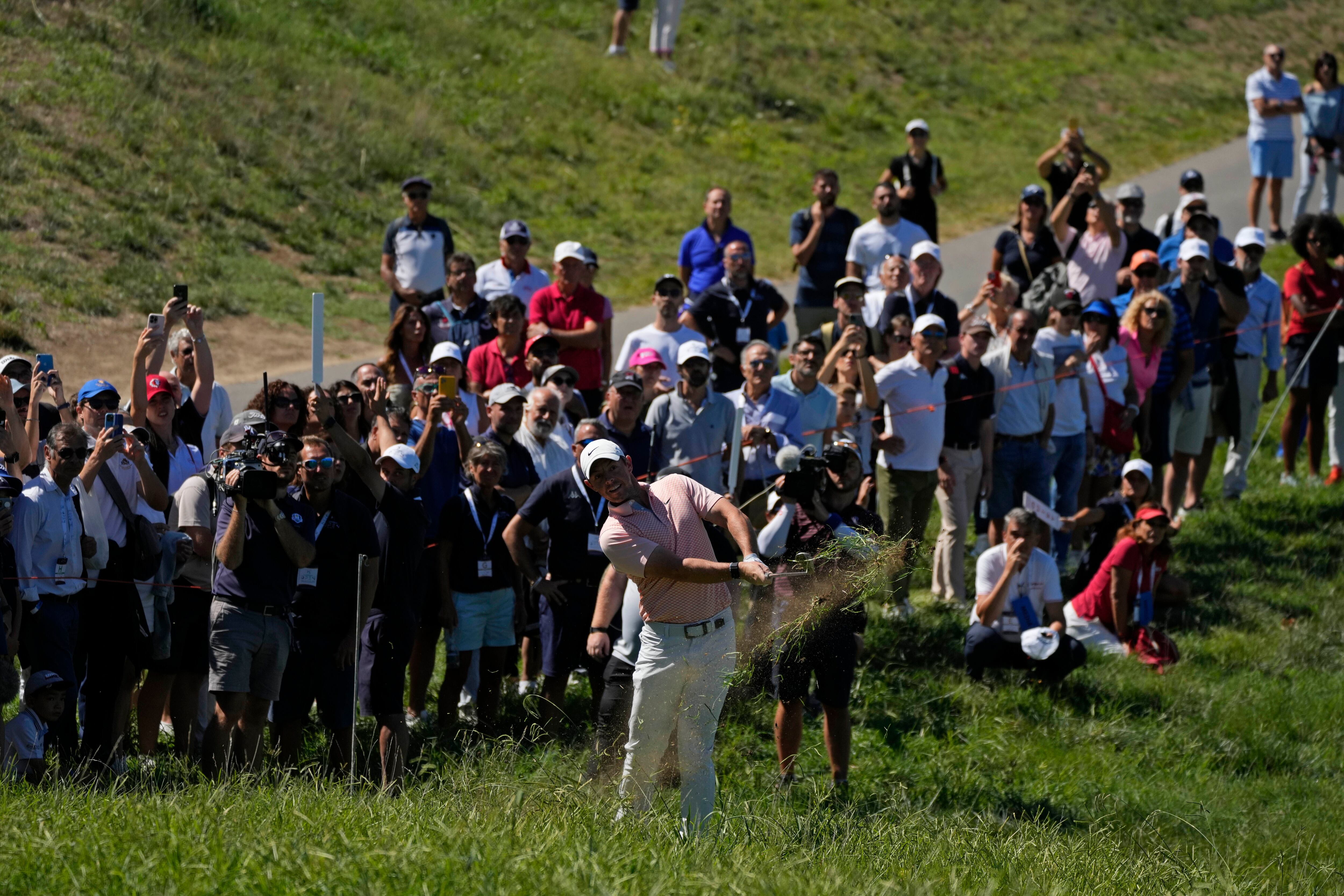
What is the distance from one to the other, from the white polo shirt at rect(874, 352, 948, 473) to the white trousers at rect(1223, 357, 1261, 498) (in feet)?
14.7

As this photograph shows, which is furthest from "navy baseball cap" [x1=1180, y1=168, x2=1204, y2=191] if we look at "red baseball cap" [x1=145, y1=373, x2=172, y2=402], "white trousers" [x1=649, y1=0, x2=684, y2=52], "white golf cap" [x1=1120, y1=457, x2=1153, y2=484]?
"white trousers" [x1=649, y1=0, x2=684, y2=52]

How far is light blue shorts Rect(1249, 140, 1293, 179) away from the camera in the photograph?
2016cm

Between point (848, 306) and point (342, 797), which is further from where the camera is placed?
point (848, 306)

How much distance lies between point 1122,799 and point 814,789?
215cm

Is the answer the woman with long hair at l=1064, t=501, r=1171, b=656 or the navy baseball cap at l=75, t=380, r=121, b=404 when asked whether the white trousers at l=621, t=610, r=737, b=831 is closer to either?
the navy baseball cap at l=75, t=380, r=121, b=404

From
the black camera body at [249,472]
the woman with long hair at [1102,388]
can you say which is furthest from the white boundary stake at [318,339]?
the woman with long hair at [1102,388]

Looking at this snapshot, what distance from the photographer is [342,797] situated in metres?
6.92

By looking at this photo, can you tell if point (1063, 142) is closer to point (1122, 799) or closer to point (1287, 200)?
point (1122, 799)

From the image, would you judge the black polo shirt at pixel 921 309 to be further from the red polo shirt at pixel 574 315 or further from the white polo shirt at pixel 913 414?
the red polo shirt at pixel 574 315

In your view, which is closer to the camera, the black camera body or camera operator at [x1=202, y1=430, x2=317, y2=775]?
the black camera body

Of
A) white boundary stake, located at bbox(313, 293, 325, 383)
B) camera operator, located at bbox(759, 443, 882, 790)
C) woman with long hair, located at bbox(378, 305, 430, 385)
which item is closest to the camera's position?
camera operator, located at bbox(759, 443, 882, 790)

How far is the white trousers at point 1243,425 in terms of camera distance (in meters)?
14.4

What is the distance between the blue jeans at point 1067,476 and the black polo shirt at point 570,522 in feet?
14.6

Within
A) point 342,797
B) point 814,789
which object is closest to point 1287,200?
point 814,789
